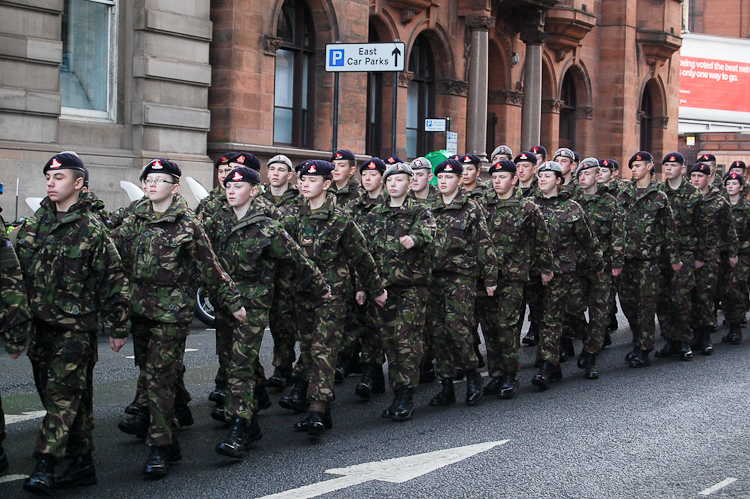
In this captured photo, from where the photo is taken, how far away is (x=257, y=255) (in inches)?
256

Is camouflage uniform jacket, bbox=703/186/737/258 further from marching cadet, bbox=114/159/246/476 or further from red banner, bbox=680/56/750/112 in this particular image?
red banner, bbox=680/56/750/112

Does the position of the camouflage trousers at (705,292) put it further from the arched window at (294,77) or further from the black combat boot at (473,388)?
the arched window at (294,77)

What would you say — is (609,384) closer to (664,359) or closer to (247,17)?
(664,359)

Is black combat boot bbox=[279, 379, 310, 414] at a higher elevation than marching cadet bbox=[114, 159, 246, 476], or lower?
lower

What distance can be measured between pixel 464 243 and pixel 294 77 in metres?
13.1

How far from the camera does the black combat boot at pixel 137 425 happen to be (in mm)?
6602

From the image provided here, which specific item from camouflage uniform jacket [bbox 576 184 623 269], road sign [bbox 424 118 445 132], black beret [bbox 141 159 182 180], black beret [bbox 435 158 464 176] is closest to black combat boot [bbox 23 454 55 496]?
black beret [bbox 141 159 182 180]

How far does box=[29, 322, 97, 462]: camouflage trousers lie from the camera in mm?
5480

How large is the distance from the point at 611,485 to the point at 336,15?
1587cm

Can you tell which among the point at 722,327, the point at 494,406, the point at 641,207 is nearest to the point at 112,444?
the point at 494,406

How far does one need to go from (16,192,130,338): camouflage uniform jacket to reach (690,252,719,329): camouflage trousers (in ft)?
24.8

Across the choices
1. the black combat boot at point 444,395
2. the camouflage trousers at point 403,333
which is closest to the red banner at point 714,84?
the black combat boot at point 444,395

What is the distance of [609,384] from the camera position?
916cm

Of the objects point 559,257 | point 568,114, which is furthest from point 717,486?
point 568,114
